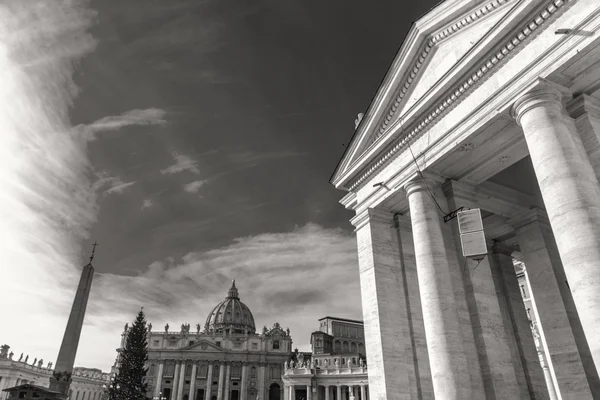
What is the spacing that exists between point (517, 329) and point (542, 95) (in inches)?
467

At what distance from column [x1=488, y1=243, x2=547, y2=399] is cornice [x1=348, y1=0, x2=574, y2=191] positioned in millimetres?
8003

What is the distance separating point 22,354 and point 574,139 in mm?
128036

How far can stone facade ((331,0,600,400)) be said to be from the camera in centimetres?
1067

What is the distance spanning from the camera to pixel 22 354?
104 m

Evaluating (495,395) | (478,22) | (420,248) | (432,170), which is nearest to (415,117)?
(432,170)

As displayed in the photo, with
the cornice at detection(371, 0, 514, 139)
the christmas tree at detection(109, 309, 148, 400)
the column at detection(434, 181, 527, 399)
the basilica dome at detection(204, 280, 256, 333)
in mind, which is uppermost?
the basilica dome at detection(204, 280, 256, 333)

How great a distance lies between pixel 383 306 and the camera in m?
16.9

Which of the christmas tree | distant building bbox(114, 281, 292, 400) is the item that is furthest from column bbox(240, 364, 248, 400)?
the christmas tree

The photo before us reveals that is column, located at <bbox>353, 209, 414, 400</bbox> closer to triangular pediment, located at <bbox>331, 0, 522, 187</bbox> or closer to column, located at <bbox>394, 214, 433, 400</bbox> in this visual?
column, located at <bbox>394, 214, 433, 400</bbox>

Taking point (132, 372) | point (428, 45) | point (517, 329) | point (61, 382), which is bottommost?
point (61, 382)

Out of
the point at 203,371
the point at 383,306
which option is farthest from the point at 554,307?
the point at 203,371

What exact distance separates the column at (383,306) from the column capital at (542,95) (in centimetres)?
816

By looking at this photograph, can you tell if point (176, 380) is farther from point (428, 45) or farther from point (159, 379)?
point (428, 45)

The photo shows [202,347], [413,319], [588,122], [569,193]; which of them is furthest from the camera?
[202,347]
